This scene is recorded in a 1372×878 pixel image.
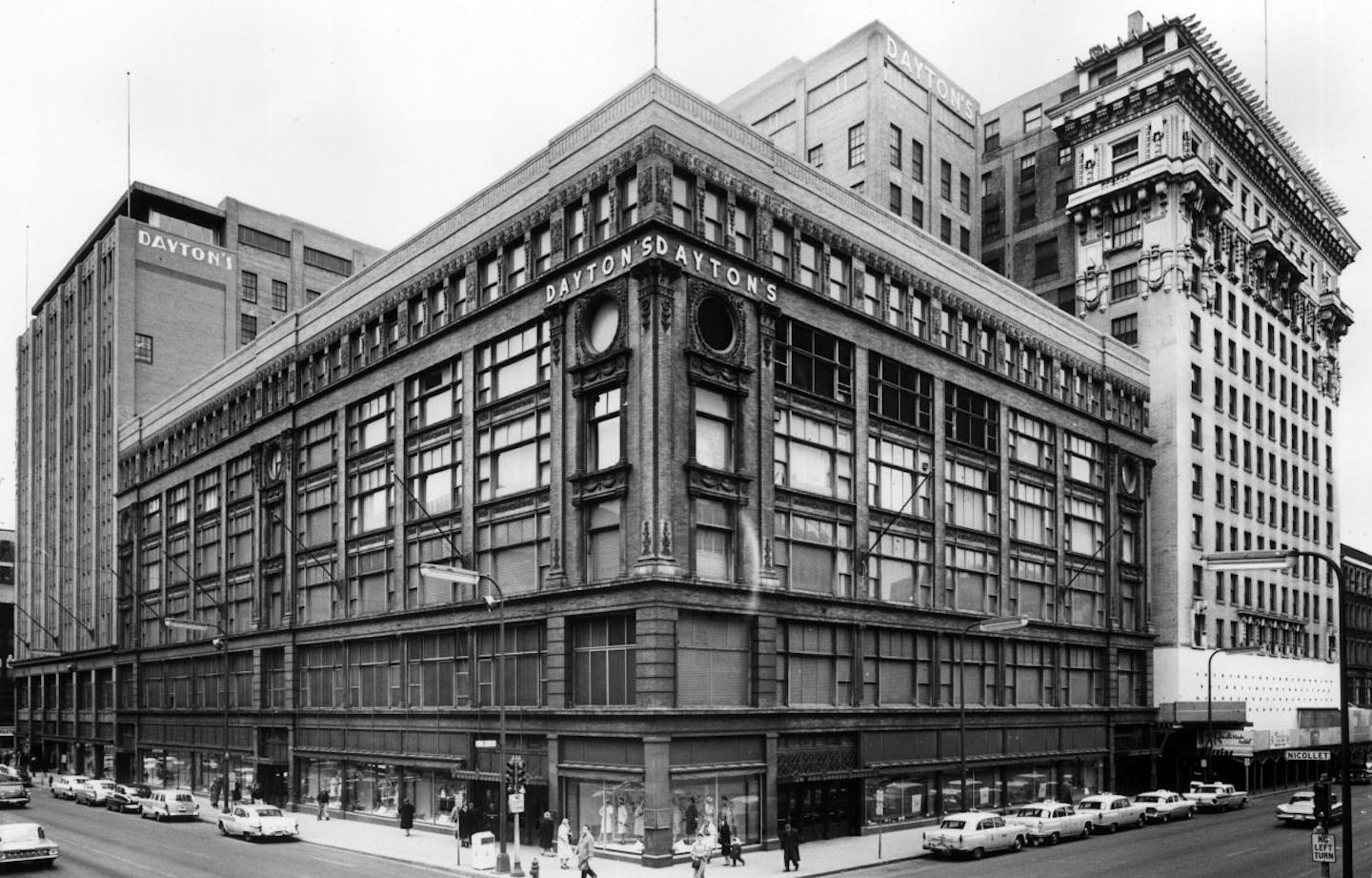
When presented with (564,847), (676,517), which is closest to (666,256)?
(676,517)

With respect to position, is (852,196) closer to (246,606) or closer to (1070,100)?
(1070,100)

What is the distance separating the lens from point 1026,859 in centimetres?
4147

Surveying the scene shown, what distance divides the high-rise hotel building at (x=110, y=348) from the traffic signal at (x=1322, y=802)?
3088 inches

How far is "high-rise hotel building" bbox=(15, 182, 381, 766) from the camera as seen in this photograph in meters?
89.9

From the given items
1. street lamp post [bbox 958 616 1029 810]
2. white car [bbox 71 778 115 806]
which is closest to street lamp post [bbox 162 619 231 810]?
white car [bbox 71 778 115 806]

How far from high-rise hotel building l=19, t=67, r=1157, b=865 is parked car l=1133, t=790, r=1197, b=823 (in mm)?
5263

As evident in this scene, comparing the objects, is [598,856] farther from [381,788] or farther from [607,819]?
[381,788]

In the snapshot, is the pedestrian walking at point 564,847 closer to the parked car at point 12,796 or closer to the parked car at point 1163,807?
the parked car at point 1163,807

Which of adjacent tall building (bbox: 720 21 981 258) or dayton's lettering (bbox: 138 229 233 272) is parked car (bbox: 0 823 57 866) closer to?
adjacent tall building (bbox: 720 21 981 258)

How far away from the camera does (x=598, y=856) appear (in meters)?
40.9

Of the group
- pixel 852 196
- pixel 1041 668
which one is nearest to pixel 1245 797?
pixel 1041 668

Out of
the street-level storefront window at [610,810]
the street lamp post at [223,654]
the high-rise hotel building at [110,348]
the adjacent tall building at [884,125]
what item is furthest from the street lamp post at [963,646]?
the high-rise hotel building at [110,348]

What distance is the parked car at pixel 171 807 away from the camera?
54.3 m

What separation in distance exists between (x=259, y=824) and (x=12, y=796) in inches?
924
